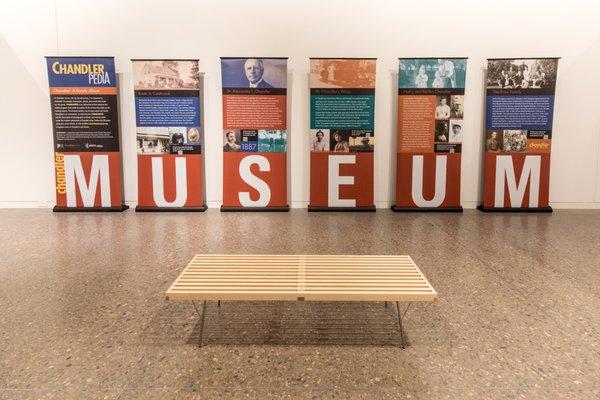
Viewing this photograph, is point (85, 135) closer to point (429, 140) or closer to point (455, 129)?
point (429, 140)

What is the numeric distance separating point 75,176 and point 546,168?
638 centimetres

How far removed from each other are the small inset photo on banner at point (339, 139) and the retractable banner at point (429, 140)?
2.35 ft

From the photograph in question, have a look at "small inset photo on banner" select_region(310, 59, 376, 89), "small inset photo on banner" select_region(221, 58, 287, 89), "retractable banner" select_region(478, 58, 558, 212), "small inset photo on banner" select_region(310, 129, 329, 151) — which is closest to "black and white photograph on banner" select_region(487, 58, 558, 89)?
"retractable banner" select_region(478, 58, 558, 212)

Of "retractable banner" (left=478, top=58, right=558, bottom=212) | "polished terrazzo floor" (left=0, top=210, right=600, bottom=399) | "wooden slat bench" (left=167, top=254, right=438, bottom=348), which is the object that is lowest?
"polished terrazzo floor" (left=0, top=210, right=600, bottom=399)

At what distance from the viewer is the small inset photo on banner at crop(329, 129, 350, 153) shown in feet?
21.3

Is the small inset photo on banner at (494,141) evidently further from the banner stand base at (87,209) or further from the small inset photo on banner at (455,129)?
the banner stand base at (87,209)

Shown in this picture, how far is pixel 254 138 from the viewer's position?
6.54m

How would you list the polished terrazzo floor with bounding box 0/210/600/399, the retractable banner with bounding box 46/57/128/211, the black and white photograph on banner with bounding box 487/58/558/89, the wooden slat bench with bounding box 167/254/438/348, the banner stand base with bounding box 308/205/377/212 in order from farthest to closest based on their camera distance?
1. the banner stand base with bounding box 308/205/377/212
2. the retractable banner with bounding box 46/57/128/211
3. the black and white photograph on banner with bounding box 487/58/558/89
4. the wooden slat bench with bounding box 167/254/438/348
5. the polished terrazzo floor with bounding box 0/210/600/399

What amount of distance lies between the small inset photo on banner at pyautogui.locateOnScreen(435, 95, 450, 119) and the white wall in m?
0.42

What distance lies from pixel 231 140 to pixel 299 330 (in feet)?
14.0

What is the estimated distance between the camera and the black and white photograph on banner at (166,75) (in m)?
6.39

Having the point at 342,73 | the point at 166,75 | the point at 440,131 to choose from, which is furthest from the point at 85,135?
the point at 440,131

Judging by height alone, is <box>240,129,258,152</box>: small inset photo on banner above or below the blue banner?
below

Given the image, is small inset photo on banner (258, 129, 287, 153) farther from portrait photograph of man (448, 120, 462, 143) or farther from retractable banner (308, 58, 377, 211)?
portrait photograph of man (448, 120, 462, 143)
